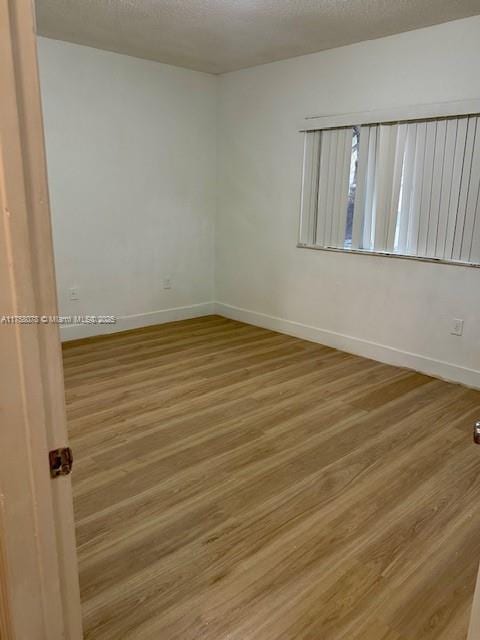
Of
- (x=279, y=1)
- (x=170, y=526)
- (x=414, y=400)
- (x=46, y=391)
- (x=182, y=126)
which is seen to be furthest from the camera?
(x=182, y=126)

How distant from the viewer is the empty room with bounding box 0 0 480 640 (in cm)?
82

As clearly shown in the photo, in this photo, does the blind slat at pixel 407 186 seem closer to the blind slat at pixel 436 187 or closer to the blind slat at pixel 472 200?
the blind slat at pixel 436 187

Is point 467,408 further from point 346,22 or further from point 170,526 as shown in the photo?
point 346,22

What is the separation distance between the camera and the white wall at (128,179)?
13.4ft

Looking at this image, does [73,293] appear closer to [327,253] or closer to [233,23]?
[327,253]

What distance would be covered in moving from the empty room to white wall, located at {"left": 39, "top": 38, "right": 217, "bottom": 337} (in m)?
0.02

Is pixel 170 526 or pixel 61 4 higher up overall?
pixel 61 4

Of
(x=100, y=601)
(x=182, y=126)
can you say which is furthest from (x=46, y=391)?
(x=182, y=126)

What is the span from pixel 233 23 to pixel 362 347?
2707mm

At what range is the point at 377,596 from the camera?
5.56 feet

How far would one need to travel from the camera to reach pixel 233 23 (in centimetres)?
344

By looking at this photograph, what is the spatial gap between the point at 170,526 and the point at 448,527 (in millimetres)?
1181

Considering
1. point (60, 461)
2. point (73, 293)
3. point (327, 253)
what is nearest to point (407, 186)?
point (327, 253)

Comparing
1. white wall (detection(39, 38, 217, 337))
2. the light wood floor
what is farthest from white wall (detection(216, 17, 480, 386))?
the light wood floor
